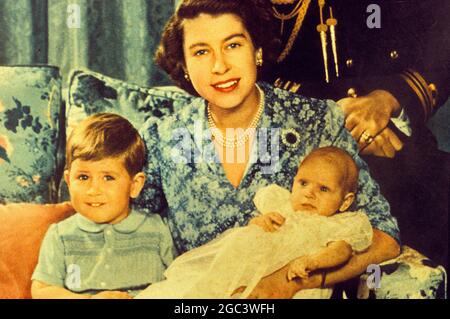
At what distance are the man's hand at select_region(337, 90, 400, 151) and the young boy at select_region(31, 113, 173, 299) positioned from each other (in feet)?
1.77

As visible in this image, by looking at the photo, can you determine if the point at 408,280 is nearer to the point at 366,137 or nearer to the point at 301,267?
the point at 301,267

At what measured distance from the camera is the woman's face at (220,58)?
1632 millimetres

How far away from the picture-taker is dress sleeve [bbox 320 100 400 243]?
5.50 ft

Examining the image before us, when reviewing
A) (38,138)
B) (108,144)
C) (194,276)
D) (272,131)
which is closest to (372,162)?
(272,131)

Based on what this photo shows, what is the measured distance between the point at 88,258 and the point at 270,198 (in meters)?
0.47

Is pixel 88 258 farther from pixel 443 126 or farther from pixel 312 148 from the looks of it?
pixel 443 126

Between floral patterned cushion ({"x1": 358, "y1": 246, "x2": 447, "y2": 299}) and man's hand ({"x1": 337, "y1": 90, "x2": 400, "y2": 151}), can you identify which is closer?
floral patterned cushion ({"x1": 358, "y1": 246, "x2": 447, "y2": 299})

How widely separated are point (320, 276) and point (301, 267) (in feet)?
0.18

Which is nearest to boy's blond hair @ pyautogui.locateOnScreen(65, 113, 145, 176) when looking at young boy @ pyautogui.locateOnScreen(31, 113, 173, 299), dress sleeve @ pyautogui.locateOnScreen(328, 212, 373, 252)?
young boy @ pyautogui.locateOnScreen(31, 113, 173, 299)

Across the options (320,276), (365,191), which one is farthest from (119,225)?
(365,191)

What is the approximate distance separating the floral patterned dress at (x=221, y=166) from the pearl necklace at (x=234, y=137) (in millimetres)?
11

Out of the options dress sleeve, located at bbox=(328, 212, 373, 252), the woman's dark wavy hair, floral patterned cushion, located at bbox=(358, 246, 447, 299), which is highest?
the woman's dark wavy hair

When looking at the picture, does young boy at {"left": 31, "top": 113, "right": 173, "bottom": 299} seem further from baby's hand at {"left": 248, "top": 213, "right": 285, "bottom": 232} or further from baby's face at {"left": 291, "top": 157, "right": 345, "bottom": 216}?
baby's face at {"left": 291, "top": 157, "right": 345, "bottom": 216}

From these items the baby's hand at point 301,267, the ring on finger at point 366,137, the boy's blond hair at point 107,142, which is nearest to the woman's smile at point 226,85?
the boy's blond hair at point 107,142
